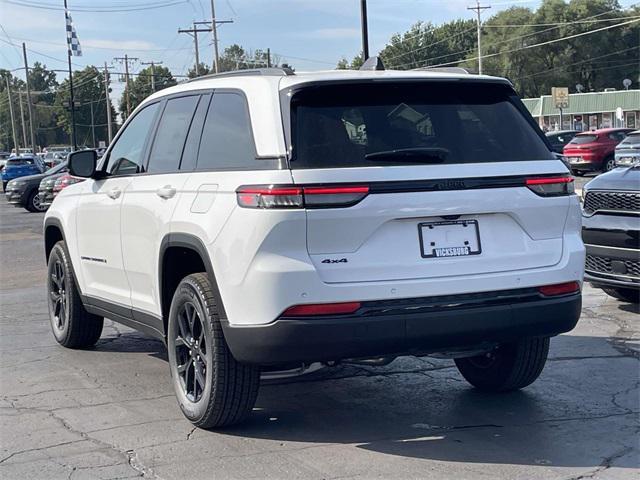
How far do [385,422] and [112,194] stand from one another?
250 centimetres

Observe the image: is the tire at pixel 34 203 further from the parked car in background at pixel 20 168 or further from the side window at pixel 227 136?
the side window at pixel 227 136

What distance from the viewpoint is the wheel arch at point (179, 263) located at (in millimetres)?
4684

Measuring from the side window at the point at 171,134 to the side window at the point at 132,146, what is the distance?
194 mm

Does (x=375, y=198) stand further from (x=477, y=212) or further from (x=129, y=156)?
(x=129, y=156)

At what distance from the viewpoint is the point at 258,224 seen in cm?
432

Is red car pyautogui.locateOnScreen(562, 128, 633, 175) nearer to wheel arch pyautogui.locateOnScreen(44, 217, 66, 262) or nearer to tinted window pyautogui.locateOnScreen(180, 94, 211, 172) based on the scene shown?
wheel arch pyautogui.locateOnScreen(44, 217, 66, 262)

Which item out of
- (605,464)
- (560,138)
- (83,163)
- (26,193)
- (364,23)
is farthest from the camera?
(560,138)

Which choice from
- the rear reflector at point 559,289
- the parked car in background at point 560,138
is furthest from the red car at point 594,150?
the rear reflector at point 559,289

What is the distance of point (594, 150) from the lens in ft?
100.0

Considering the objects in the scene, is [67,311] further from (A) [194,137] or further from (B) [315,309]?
(B) [315,309]

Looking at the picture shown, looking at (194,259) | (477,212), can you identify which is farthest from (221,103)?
(477,212)

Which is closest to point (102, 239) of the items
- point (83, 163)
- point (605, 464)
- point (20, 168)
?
point (83, 163)

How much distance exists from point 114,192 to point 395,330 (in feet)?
8.69

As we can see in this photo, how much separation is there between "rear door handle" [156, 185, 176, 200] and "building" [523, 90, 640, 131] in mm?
65205
